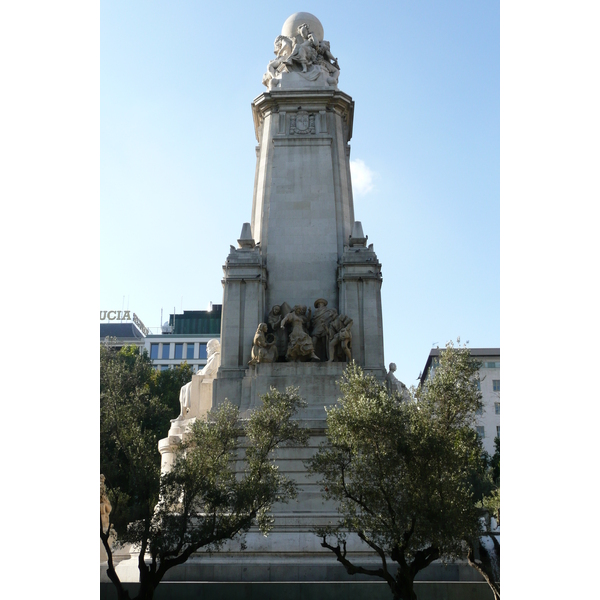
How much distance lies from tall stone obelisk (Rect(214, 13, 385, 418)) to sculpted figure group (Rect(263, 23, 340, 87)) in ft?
0.13

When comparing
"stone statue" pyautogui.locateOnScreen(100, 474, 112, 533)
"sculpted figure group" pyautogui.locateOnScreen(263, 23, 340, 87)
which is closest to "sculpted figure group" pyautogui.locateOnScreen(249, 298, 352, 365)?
"stone statue" pyautogui.locateOnScreen(100, 474, 112, 533)

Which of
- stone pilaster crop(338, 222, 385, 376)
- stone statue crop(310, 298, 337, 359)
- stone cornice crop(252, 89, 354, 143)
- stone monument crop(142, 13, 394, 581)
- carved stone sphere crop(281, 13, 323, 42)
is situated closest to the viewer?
stone monument crop(142, 13, 394, 581)

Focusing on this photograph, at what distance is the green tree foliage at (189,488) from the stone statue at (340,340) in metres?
4.68

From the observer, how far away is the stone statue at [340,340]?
77.5ft

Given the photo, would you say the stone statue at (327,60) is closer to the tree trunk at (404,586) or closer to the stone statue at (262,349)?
the stone statue at (262,349)

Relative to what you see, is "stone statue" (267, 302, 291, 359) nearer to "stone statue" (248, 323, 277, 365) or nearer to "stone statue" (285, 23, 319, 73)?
"stone statue" (248, 323, 277, 365)

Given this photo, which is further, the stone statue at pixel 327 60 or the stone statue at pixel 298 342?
the stone statue at pixel 327 60

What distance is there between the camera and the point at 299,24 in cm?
3044

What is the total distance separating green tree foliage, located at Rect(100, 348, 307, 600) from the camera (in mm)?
15320

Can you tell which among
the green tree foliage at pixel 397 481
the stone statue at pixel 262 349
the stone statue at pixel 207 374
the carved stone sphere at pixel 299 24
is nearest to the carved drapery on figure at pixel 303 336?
the stone statue at pixel 262 349

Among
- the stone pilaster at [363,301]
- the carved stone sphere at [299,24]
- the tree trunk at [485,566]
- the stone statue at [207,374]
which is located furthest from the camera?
the carved stone sphere at [299,24]

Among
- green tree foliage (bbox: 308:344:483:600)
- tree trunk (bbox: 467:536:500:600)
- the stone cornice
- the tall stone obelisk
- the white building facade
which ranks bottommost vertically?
the white building facade
